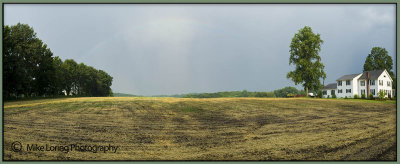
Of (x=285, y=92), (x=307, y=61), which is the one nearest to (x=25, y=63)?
(x=285, y=92)

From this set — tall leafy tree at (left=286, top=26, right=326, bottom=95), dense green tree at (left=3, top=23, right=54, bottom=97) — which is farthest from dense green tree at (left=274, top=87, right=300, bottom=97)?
dense green tree at (left=3, top=23, right=54, bottom=97)

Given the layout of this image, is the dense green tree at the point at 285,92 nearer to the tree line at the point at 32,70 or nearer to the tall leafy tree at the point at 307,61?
the tall leafy tree at the point at 307,61

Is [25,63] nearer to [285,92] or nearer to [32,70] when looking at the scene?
[32,70]

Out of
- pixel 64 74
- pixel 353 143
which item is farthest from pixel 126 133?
pixel 64 74

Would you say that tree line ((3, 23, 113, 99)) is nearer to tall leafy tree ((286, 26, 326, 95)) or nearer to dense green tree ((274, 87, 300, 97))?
dense green tree ((274, 87, 300, 97))

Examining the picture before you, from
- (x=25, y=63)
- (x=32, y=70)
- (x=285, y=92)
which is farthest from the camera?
(x=285, y=92)

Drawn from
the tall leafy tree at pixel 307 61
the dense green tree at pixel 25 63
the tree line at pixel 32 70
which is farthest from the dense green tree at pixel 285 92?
the dense green tree at pixel 25 63
